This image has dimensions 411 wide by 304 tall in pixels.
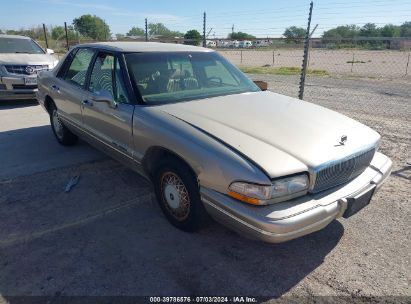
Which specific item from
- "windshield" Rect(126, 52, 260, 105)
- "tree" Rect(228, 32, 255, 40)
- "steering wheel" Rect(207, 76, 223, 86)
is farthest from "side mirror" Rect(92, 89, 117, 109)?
"tree" Rect(228, 32, 255, 40)

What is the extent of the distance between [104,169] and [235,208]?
262cm

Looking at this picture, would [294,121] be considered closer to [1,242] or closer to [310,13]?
[1,242]

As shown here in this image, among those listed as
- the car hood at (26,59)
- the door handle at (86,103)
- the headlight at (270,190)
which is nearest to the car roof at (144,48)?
the door handle at (86,103)

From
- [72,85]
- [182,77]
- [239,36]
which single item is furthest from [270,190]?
[239,36]

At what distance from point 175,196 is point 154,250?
498mm

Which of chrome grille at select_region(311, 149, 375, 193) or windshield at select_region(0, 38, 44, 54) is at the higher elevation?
windshield at select_region(0, 38, 44, 54)

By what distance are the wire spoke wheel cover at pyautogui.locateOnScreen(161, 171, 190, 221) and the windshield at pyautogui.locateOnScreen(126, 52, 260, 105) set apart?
80cm

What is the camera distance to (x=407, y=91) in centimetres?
1189

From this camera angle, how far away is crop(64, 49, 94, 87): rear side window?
4262mm

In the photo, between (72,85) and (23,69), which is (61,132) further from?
(23,69)

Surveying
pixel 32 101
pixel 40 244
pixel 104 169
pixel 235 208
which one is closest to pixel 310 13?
pixel 104 169

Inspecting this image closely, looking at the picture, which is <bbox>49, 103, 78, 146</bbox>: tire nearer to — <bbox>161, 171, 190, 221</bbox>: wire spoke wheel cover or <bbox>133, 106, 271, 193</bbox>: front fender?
<bbox>133, 106, 271, 193</bbox>: front fender

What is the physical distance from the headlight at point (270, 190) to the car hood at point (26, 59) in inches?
311

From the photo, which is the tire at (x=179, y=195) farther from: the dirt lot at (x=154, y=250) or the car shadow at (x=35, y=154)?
the car shadow at (x=35, y=154)
